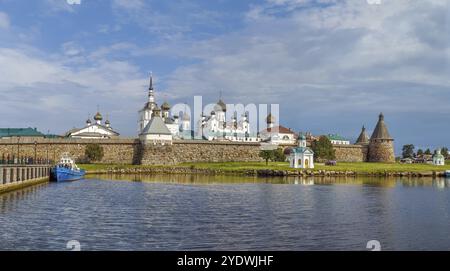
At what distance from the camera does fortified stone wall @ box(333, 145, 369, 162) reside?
8694 centimetres

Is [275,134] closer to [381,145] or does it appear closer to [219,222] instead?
[381,145]

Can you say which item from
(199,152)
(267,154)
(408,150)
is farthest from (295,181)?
(408,150)

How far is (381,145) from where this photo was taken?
8494 cm

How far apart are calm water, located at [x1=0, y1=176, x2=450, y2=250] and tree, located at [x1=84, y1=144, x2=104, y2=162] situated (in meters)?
42.8

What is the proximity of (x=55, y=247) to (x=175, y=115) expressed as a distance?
87917 millimetres

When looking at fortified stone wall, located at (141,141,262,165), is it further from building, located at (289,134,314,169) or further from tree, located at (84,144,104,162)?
building, located at (289,134,314,169)

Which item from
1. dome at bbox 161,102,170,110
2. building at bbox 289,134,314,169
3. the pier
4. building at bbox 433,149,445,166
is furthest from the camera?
dome at bbox 161,102,170,110

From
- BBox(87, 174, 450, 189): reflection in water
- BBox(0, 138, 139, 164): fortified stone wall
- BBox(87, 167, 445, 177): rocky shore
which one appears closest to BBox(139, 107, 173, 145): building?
BBox(0, 138, 139, 164): fortified stone wall

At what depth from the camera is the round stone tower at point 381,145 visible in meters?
84.6

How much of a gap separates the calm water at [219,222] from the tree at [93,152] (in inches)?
1684

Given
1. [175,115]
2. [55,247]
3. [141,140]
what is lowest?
[55,247]

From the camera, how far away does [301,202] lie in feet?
87.8
